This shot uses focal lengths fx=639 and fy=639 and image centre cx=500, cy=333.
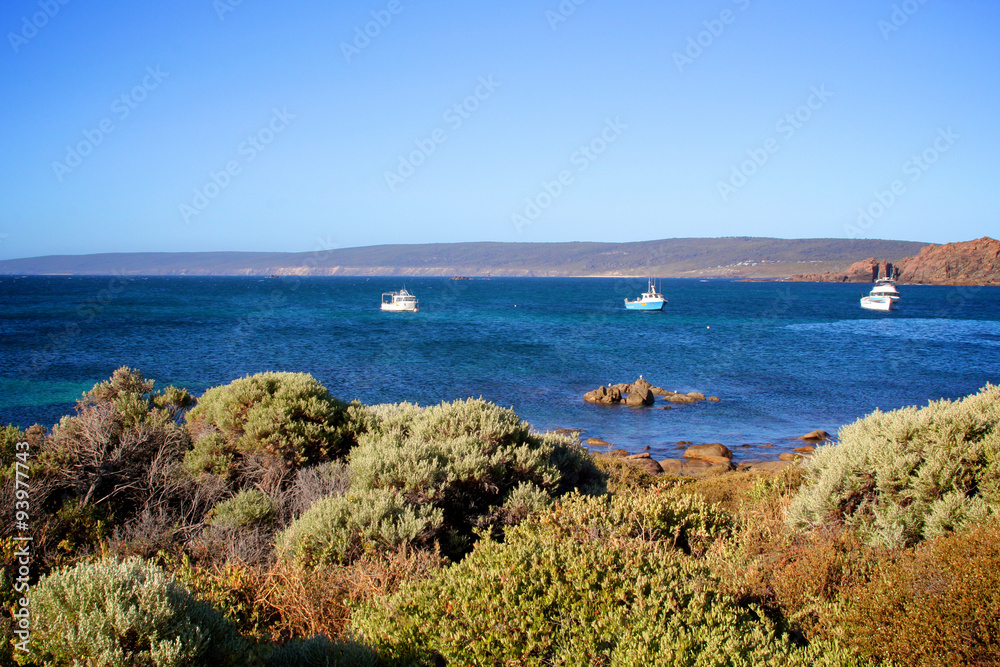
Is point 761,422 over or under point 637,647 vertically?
under


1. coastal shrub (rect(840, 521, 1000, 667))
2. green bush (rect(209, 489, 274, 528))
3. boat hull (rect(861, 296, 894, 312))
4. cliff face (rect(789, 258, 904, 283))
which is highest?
cliff face (rect(789, 258, 904, 283))

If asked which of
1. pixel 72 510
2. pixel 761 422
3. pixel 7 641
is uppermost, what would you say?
pixel 7 641

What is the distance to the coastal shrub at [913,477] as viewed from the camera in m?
4.29

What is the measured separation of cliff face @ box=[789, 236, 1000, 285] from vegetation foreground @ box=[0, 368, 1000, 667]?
19406cm

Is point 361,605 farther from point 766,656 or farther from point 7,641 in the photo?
point 766,656

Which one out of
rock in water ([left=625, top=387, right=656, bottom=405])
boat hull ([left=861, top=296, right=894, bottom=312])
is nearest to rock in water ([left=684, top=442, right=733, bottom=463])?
rock in water ([left=625, top=387, right=656, bottom=405])

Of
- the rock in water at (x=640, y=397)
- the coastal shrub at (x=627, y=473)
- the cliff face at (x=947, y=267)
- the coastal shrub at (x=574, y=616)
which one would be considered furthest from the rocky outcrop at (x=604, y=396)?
the cliff face at (x=947, y=267)

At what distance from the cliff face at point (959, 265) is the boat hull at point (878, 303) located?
105m

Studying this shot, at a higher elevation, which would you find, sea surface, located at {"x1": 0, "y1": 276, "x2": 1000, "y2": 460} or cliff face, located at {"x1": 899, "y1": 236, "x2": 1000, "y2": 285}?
cliff face, located at {"x1": 899, "y1": 236, "x2": 1000, "y2": 285}

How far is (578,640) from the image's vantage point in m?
3.13

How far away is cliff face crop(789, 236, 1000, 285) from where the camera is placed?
168 metres

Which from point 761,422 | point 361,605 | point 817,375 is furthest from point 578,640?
point 817,375

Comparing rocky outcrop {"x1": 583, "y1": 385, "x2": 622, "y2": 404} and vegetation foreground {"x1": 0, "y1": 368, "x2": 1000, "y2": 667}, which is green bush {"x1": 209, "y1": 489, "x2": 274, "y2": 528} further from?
rocky outcrop {"x1": 583, "y1": 385, "x2": 622, "y2": 404}

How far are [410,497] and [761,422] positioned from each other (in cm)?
1931
